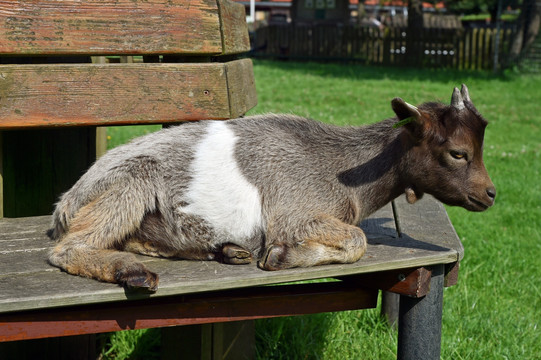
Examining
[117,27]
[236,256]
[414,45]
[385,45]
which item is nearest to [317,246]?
[236,256]

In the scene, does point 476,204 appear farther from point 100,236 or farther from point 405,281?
point 100,236

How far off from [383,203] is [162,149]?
3.65ft

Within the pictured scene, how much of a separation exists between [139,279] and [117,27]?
1.81 m

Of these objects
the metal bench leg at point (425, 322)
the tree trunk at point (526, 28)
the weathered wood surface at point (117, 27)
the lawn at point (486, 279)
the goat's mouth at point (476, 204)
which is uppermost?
the tree trunk at point (526, 28)

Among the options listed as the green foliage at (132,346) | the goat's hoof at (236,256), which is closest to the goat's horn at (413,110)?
the goat's hoof at (236,256)

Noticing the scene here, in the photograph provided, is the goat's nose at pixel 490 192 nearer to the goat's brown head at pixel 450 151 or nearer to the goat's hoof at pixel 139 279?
the goat's brown head at pixel 450 151

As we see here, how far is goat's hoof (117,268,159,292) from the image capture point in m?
2.59

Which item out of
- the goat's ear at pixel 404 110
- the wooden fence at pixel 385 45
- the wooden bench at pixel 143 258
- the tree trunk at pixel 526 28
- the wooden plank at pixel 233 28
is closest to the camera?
the wooden bench at pixel 143 258

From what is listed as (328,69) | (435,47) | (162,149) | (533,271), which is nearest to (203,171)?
(162,149)

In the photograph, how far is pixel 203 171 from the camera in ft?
10.7

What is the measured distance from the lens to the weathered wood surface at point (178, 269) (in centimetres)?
258

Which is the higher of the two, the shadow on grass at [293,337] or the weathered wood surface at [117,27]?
the weathered wood surface at [117,27]

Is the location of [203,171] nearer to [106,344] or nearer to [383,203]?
[383,203]

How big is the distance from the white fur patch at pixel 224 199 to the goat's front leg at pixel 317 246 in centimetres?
15
